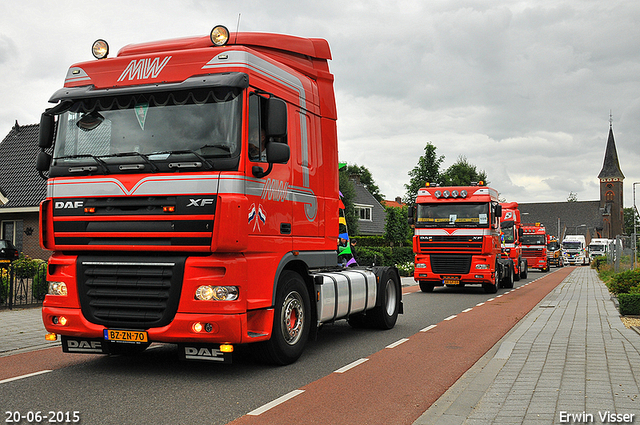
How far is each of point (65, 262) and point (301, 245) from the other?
2789mm

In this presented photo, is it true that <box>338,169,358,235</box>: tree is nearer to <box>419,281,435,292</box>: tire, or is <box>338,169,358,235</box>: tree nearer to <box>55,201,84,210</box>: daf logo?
<box>419,281,435,292</box>: tire

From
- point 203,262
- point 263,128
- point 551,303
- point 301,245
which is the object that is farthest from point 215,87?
point 551,303

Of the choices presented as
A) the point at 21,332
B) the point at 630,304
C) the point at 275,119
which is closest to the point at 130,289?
the point at 275,119

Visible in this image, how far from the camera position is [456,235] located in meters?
19.3

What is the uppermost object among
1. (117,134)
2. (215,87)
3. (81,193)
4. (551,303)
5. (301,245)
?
(215,87)

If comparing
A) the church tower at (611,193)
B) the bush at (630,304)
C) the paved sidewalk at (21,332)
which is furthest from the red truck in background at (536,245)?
the church tower at (611,193)

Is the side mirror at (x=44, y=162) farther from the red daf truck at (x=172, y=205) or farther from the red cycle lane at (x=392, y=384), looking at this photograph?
the red cycle lane at (x=392, y=384)

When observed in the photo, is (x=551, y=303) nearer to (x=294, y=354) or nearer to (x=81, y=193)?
(x=294, y=354)

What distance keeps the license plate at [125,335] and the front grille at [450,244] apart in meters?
14.1

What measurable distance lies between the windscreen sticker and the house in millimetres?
19469

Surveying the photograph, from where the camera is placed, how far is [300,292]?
7766 millimetres

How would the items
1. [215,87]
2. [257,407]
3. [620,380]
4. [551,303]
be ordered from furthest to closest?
[551,303] → [215,87] → [620,380] → [257,407]

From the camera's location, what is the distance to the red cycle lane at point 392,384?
211 inches

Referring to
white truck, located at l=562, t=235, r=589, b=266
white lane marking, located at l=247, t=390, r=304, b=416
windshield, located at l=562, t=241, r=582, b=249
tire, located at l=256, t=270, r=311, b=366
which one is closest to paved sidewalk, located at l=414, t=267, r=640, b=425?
white lane marking, located at l=247, t=390, r=304, b=416
